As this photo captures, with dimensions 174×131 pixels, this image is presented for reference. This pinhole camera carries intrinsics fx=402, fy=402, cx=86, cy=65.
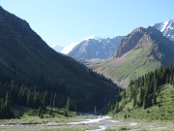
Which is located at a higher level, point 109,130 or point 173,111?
point 173,111

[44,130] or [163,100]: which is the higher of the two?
[163,100]

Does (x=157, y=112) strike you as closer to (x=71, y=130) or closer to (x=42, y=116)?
(x=42, y=116)

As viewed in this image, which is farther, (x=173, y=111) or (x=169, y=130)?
(x=173, y=111)

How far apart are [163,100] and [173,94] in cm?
606

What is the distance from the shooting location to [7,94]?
19788 centimetres

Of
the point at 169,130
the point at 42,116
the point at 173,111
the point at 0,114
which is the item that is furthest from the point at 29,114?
the point at 169,130

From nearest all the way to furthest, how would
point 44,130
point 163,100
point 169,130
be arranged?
point 169,130
point 44,130
point 163,100

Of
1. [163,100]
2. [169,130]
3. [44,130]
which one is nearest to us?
[169,130]

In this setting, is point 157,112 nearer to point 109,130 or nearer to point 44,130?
point 109,130

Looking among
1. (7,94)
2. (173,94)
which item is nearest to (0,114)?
(7,94)

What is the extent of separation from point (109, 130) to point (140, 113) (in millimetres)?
74733

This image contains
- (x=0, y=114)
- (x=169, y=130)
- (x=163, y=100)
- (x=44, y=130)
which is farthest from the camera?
(x=163, y=100)

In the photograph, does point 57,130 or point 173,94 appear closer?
point 57,130

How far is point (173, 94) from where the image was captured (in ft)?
643
